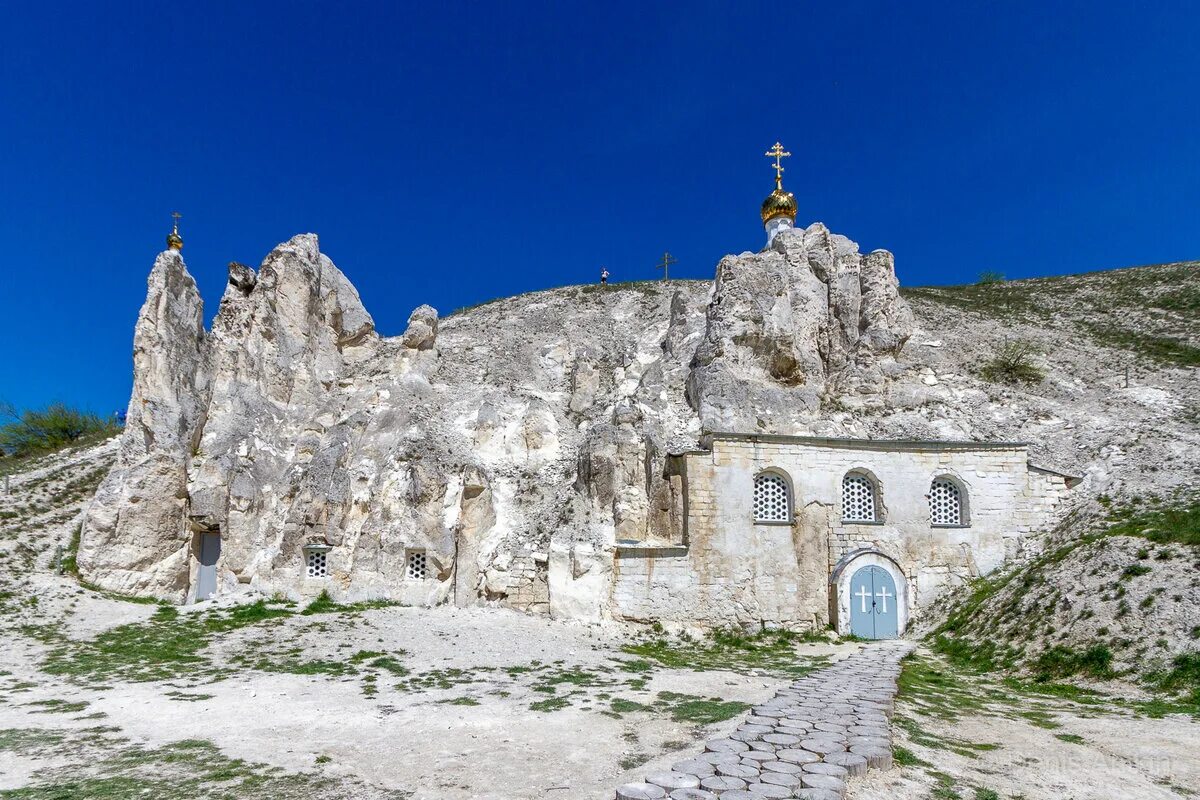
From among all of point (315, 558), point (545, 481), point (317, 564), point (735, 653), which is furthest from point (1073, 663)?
point (315, 558)

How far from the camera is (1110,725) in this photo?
10828 mm

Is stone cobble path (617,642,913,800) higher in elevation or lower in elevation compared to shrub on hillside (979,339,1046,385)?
lower

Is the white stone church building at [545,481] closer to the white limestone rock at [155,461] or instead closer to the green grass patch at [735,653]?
the white limestone rock at [155,461]

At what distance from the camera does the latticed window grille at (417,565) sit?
2183 centimetres

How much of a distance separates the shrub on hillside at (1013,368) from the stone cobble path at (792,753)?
846 inches

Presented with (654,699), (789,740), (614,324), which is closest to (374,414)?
(614,324)

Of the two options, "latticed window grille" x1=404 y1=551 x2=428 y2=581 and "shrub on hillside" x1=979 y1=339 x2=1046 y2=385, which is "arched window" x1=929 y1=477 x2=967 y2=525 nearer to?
"shrub on hillside" x1=979 y1=339 x2=1046 y2=385

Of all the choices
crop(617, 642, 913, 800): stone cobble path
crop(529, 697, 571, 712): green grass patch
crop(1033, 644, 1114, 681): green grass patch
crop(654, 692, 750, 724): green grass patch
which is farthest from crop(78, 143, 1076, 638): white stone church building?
crop(617, 642, 913, 800): stone cobble path

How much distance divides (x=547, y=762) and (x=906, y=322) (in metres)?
26.5

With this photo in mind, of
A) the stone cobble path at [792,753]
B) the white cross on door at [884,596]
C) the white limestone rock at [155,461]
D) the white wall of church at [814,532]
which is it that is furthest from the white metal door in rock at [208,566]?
the white cross on door at [884,596]

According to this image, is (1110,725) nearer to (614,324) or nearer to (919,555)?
(919,555)

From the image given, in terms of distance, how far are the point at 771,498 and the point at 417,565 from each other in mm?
11078

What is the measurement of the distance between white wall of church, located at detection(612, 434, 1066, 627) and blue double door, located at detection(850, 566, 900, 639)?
19.3 inches

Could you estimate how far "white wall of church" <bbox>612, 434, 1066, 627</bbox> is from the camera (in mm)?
20953
